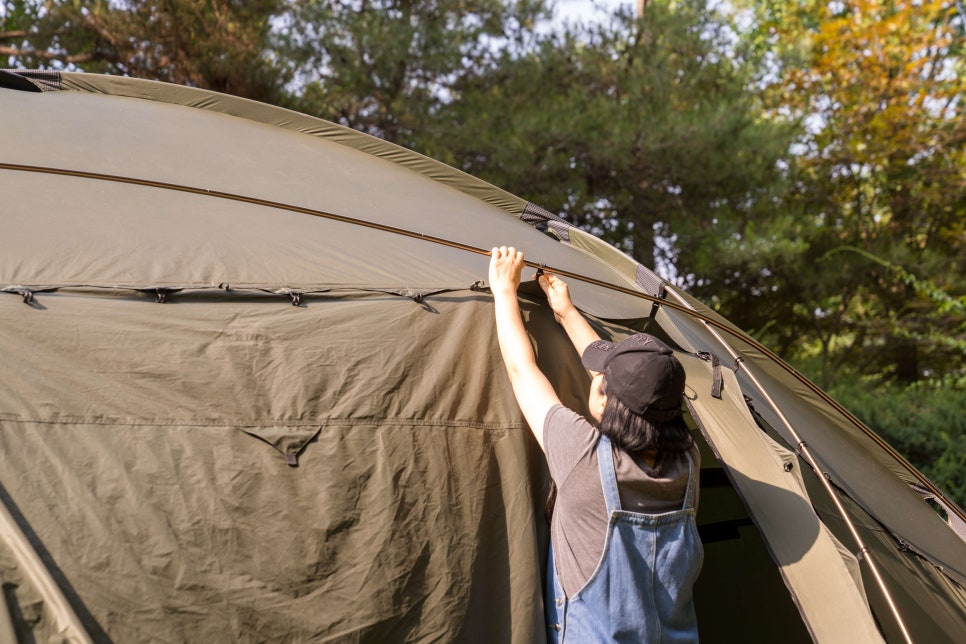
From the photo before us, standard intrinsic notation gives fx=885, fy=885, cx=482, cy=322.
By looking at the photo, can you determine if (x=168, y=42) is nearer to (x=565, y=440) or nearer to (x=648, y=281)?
(x=648, y=281)

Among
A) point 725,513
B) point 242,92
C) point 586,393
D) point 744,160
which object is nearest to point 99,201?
point 586,393

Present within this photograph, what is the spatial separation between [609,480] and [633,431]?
0.13 meters

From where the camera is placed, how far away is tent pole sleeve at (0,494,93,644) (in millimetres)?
1930

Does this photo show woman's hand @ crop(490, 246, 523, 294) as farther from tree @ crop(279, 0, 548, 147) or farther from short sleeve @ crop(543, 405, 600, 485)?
tree @ crop(279, 0, 548, 147)

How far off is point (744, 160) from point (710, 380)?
659 centimetres

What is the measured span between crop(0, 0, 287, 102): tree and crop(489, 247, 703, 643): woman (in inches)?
265

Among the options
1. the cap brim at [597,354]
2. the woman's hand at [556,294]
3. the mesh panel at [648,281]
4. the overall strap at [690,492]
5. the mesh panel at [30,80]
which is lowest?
the overall strap at [690,492]

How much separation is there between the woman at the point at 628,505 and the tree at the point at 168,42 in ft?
22.1

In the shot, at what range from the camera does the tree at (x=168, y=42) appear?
7984 mm

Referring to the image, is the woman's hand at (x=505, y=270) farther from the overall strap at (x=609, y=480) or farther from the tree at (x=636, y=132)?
the tree at (x=636, y=132)

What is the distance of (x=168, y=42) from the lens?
8.12 metres

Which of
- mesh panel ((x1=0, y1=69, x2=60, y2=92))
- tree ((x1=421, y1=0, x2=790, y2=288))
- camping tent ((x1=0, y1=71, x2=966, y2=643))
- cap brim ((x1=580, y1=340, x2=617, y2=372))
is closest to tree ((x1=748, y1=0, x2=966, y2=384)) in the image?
tree ((x1=421, y1=0, x2=790, y2=288))

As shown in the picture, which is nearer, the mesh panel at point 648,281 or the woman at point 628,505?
the woman at point 628,505

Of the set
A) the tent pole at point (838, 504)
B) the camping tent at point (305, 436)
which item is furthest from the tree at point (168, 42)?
the tent pole at point (838, 504)
